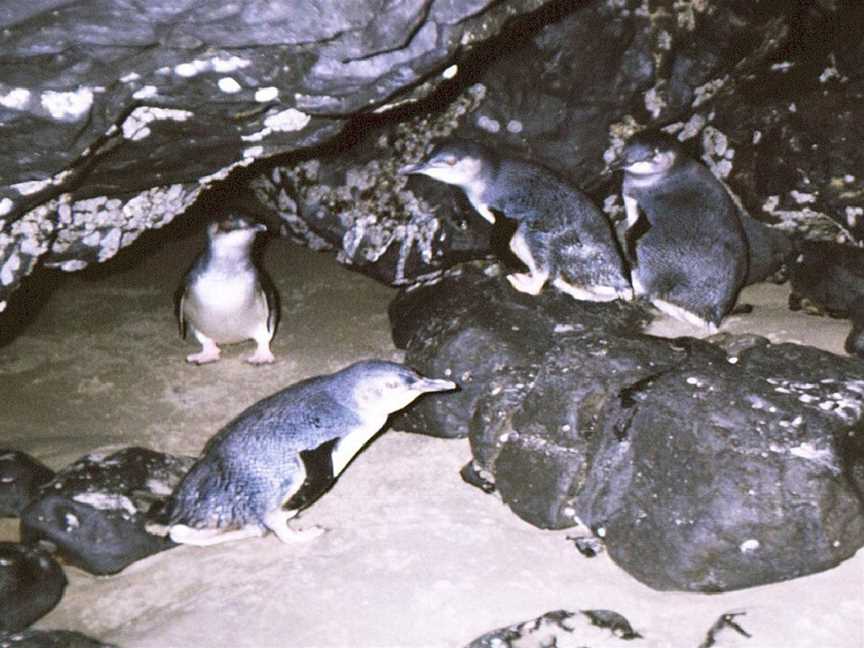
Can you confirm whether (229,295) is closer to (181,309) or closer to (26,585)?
(181,309)

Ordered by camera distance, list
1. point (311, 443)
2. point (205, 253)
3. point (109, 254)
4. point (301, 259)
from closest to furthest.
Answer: point (311, 443), point (109, 254), point (205, 253), point (301, 259)

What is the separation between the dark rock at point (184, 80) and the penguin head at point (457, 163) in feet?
4.60

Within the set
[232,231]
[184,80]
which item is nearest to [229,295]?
[232,231]

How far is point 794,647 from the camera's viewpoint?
9.37ft

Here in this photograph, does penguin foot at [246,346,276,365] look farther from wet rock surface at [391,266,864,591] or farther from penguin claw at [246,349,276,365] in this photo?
wet rock surface at [391,266,864,591]

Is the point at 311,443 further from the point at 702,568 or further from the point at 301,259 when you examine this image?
the point at 301,259

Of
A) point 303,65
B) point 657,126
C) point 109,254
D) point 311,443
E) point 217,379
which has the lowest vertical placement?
point 217,379

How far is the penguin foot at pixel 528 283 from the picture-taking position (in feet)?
17.0

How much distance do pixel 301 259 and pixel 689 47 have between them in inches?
129

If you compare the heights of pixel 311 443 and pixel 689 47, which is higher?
pixel 689 47

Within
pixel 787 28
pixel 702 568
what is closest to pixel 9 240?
pixel 702 568

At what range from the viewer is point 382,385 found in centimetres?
418

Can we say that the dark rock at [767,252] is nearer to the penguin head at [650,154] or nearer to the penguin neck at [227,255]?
the penguin head at [650,154]

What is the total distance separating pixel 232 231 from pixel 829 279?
367 centimetres
